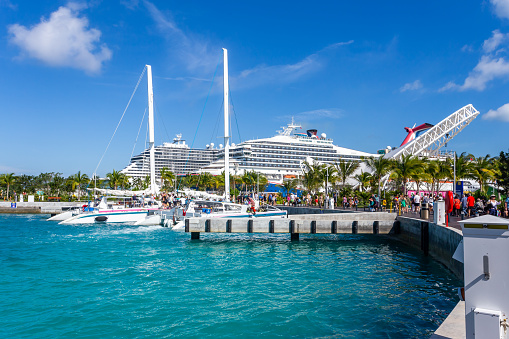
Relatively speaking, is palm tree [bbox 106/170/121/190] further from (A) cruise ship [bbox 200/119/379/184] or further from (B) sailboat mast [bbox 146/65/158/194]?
(B) sailboat mast [bbox 146/65/158/194]

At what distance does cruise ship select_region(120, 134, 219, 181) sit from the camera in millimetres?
124444

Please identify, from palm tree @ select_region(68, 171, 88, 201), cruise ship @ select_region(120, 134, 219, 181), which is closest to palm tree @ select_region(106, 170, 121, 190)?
palm tree @ select_region(68, 171, 88, 201)

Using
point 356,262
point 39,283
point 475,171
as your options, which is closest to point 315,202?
point 475,171

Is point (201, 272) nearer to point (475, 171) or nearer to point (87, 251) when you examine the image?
point (87, 251)

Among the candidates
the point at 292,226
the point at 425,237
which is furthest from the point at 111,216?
the point at 425,237

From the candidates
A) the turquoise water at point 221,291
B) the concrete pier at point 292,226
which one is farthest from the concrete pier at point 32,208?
the concrete pier at point 292,226

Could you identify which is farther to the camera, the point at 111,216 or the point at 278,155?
the point at 278,155

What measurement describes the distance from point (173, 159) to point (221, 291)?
4880 inches

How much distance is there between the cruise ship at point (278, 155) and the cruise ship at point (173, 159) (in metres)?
26.1

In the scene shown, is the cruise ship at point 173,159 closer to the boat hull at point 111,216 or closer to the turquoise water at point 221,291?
the boat hull at point 111,216

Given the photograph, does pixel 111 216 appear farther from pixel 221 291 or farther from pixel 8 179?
pixel 8 179

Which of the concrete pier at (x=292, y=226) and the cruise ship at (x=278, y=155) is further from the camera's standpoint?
the cruise ship at (x=278, y=155)

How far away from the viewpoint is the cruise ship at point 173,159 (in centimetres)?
12444

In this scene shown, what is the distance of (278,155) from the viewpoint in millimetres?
99000
